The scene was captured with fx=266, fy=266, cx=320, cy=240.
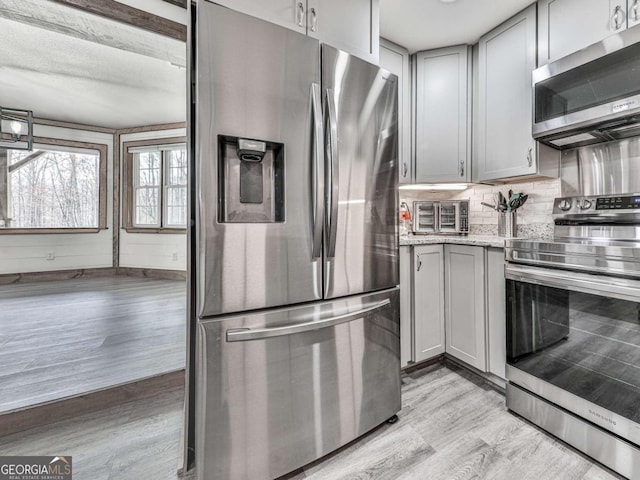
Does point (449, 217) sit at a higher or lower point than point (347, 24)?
lower

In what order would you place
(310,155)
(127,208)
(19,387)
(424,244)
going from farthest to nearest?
1. (127,208)
2. (424,244)
3. (19,387)
4. (310,155)

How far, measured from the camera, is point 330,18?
4.46 feet

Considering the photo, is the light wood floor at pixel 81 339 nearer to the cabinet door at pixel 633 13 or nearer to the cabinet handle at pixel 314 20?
the cabinet handle at pixel 314 20

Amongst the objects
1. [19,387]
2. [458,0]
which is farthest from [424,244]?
[19,387]

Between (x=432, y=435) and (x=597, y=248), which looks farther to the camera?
(x=432, y=435)

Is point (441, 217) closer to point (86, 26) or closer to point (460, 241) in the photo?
point (460, 241)

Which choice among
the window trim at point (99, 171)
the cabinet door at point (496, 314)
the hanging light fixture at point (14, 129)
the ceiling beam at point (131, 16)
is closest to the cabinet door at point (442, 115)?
the cabinet door at point (496, 314)

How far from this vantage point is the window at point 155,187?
5.02m

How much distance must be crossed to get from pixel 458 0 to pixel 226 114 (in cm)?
186

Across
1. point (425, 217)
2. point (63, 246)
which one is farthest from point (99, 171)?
point (425, 217)

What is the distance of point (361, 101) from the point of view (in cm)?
133

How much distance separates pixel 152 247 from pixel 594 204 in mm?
5916

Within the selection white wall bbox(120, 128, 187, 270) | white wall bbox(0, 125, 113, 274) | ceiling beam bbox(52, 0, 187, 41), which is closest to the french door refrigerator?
ceiling beam bbox(52, 0, 187, 41)

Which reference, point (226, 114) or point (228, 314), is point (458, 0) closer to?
point (226, 114)
